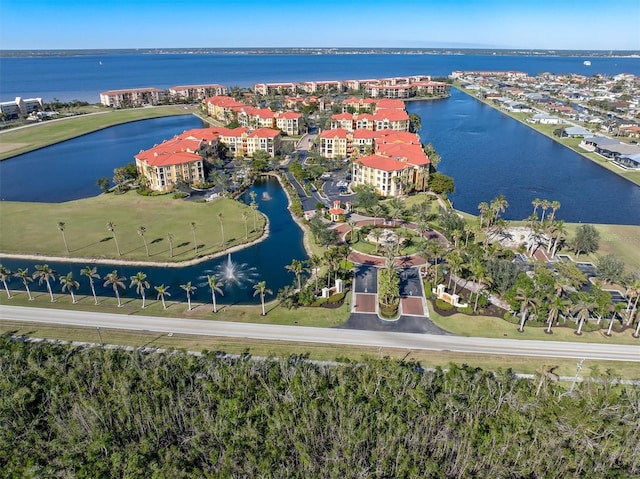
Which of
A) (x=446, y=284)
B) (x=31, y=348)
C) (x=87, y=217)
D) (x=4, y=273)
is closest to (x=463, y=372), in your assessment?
(x=446, y=284)

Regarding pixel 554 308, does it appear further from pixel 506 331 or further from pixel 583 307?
pixel 506 331

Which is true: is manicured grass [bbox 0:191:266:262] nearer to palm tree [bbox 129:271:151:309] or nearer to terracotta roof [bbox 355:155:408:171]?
palm tree [bbox 129:271:151:309]

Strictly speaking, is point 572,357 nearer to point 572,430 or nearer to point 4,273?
point 572,430

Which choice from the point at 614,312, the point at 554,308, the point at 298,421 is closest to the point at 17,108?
the point at 298,421

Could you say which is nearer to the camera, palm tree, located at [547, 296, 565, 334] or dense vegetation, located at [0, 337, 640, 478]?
dense vegetation, located at [0, 337, 640, 478]

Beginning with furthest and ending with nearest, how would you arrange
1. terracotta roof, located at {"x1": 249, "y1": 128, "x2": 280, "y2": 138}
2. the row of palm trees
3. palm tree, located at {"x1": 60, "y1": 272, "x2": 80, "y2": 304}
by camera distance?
terracotta roof, located at {"x1": 249, "y1": 128, "x2": 280, "y2": 138} → palm tree, located at {"x1": 60, "y1": 272, "x2": 80, "y2": 304} → the row of palm trees

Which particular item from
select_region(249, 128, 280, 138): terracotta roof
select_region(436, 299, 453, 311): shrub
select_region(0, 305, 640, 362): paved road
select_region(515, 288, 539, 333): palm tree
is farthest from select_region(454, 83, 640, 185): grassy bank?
select_region(249, 128, 280, 138): terracotta roof

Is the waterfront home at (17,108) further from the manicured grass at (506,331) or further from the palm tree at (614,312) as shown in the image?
the palm tree at (614,312)
